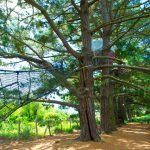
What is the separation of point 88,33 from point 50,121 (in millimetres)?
5276

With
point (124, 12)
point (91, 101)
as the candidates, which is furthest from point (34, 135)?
point (124, 12)

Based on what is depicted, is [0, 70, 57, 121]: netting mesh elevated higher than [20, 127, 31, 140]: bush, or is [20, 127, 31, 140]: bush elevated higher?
[0, 70, 57, 121]: netting mesh

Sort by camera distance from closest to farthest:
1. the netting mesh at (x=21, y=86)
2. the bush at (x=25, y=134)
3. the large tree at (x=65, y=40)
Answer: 1. the netting mesh at (x=21, y=86)
2. the large tree at (x=65, y=40)
3. the bush at (x=25, y=134)

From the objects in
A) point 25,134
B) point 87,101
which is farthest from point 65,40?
point 25,134

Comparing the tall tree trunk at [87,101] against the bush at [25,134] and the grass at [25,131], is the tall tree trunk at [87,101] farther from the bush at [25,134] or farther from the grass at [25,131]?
the grass at [25,131]

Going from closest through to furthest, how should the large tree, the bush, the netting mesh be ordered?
the netting mesh → the large tree → the bush

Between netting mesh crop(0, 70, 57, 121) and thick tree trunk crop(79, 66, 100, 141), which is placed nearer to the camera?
netting mesh crop(0, 70, 57, 121)

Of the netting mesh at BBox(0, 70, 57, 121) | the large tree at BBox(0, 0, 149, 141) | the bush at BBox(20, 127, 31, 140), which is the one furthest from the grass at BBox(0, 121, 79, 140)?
the netting mesh at BBox(0, 70, 57, 121)

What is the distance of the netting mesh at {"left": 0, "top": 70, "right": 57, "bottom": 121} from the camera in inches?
270

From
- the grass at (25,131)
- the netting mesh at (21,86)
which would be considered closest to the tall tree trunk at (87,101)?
the netting mesh at (21,86)

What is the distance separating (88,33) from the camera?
10.2 metres

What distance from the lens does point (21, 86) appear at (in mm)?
6969

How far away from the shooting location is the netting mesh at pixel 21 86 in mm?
6860

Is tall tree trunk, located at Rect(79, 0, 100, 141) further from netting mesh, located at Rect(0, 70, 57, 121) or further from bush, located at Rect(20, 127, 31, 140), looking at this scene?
bush, located at Rect(20, 127, 31, 140)
